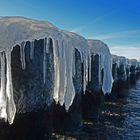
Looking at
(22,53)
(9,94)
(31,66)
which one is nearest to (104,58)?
(31,66)

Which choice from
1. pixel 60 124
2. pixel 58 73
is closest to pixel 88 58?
pixel 60 124

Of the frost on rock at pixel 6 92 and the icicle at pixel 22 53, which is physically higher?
the icicle at pixel 22 53

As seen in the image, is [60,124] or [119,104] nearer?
[60,124]

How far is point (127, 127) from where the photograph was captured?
13.1 m

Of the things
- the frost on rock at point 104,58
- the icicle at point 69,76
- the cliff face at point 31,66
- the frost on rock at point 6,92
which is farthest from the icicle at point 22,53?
the frost on rock at point 104,58

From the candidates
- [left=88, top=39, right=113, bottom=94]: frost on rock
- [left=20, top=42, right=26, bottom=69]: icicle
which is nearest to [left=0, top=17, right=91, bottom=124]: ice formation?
[left=20, top=42, right=26, bottom=69]: icicle

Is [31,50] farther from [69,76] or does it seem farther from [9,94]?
[69,76]

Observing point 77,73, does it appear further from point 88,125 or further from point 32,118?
point 32,118

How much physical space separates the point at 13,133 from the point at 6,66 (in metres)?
1.46

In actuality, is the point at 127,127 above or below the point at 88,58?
below

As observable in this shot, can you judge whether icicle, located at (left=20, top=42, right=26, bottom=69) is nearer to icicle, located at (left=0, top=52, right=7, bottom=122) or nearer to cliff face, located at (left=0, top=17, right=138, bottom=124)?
cliff face, located at (left=0, top=17, right=138, bottom=124)

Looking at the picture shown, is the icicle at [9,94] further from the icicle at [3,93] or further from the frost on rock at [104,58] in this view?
the frost on rock at [104,58]

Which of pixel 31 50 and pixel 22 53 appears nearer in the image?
pixel 22 53

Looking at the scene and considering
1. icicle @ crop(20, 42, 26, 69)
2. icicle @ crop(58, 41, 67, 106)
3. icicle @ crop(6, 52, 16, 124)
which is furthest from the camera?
icicle @ crop(58, 41, 67, 106)
